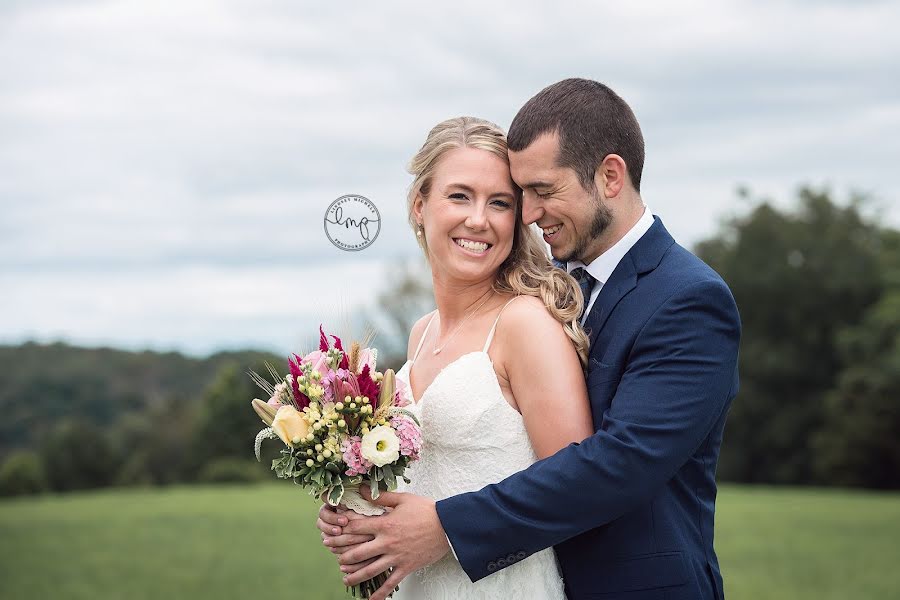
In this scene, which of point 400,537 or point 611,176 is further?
point 611,176

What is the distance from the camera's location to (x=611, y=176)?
4.57 m

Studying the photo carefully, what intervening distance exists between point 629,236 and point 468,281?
2.80 ft

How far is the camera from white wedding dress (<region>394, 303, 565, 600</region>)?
448 cm

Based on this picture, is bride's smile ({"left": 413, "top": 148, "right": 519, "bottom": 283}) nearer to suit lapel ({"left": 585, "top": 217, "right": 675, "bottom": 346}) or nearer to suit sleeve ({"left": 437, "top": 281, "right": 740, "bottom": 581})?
suit lapel ({"left": 585, "top": 217, "right": 675, "bottom": 346})

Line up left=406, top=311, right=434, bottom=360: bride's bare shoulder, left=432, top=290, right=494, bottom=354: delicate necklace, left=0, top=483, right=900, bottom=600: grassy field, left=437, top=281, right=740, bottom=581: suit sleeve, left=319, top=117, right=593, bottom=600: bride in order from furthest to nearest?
left=0, top=483, right=900, bottom=600: grassy field → left=406, top=311, right=434, bottom=360: bride's bare shoulder → left=432, top=290, right=494, bottom=354: delicate necklace → left=319, top=117, right=593, bottom=600: bride → left=437, top=281, right=740, bottom=581: suit sleeve

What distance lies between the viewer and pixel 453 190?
15.5ft

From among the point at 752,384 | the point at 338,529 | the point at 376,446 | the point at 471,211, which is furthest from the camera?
the point at 752,384

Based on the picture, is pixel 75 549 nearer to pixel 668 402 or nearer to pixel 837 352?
pixel 668 402

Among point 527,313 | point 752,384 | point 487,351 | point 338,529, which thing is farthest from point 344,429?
point 752,384

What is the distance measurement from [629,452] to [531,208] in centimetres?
131

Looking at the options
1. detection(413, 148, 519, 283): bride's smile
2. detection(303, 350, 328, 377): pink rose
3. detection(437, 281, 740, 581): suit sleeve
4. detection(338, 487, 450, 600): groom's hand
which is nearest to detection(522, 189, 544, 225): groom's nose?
detection(413, 148, 519, 283): bride's smile

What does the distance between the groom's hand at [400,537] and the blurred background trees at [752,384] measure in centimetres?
3652

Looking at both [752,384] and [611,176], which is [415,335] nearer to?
[611,176]

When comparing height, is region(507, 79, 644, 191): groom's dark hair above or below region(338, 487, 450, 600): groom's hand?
above
